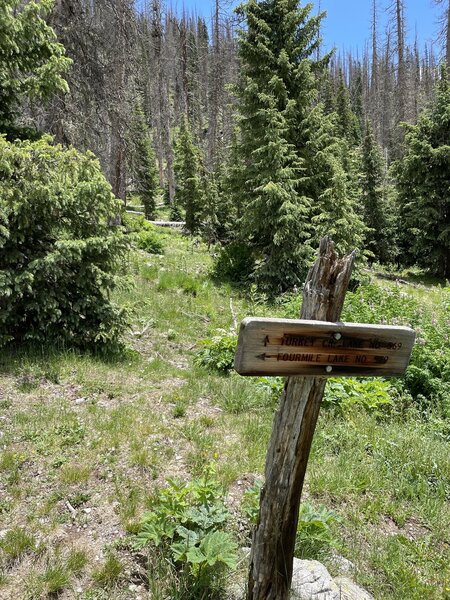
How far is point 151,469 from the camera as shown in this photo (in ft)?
12.3

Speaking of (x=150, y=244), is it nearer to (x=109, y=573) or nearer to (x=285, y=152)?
(x=285, y=152)

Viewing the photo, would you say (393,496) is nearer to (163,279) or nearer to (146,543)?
(146,543)

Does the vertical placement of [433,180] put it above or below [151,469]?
above

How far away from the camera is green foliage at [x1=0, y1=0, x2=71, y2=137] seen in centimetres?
518

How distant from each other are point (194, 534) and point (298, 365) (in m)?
1.52

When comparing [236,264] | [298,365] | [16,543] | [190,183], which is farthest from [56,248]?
[190,183]

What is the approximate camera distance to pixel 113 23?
30.8 ft

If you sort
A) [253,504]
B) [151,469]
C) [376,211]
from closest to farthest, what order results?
[253,504] → [151,469] → [376,211]

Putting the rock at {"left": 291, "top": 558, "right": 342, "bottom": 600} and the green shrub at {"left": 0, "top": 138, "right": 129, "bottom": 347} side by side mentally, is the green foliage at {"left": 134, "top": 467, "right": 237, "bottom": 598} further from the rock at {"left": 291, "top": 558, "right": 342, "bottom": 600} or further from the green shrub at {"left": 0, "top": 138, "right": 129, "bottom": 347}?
the green shrub at {"left": 0, "top": 138, "right": 129, "bottom": 347}

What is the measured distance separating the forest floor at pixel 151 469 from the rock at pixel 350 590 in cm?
15

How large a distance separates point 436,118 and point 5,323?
18104mm

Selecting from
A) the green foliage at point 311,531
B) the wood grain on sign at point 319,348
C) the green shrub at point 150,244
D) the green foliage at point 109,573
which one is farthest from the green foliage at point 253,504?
the green shrub at point 150,244

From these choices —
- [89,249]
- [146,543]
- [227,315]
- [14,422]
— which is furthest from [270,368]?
[227,315]

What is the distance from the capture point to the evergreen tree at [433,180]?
1666 cm
